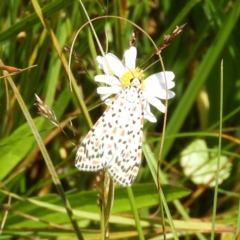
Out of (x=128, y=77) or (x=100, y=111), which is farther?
(x=100, y=111)

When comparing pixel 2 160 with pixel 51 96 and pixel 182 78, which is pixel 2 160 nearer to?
pixel 51 96

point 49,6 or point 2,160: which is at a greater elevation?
point 49,6

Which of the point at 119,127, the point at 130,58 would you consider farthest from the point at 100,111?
the point at 119,127

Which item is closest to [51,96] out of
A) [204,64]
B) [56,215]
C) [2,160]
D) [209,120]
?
[2,160]

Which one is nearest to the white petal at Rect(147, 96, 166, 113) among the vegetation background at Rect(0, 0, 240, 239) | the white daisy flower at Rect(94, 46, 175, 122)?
the white daisy flower at Rect(94, 46, 175, 122)

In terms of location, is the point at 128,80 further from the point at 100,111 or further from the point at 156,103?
the point at 100,111

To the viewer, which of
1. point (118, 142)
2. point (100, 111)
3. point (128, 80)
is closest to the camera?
point (118, 142)

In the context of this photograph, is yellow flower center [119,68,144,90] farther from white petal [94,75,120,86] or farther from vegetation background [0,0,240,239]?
vegetation background [0,0,240,239]
